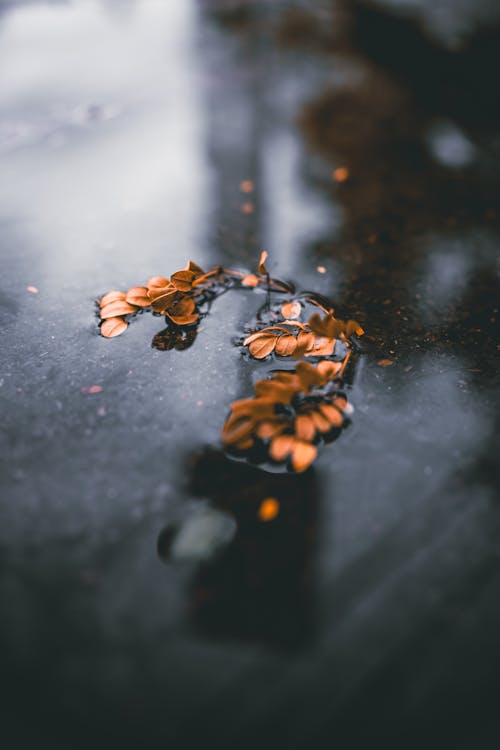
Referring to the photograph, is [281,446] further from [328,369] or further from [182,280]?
[182,280]

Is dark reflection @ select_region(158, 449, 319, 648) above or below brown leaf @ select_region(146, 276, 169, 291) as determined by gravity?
below

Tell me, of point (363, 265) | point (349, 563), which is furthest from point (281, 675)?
point (363, 265)

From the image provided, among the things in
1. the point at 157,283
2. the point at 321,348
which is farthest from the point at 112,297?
the point at 321,348

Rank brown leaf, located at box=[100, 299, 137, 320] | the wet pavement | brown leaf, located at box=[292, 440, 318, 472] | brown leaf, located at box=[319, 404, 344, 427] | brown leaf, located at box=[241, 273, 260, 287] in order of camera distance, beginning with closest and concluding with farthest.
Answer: the wet pavement → brown leaf, located at box=[292, 440, 318, 472] → brown leaf, located at box=[319, 404, 344, 427] → brown leaf, located at box=[100, 299, 137, 320] → brown leaf, located at box=[241, 273, 260, 287]

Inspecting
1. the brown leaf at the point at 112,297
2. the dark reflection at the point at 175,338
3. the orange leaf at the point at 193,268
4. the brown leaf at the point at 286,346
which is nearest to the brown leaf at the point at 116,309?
the brown leaf at the point at 112,297

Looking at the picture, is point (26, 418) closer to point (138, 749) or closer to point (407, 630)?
point (138, 749)

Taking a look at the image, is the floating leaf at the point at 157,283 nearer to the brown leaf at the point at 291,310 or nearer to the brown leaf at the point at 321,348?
the brown leaf at the point at 291,310

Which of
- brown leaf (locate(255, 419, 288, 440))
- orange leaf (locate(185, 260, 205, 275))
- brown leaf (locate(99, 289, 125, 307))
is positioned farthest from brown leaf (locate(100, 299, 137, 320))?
brown leaf (locate(255, 419, 288, 440))

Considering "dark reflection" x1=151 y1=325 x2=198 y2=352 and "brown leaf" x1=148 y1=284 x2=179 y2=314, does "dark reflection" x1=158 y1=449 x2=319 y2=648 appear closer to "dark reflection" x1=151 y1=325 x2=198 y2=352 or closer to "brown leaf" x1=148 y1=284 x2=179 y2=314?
"dark reflection" x1=151 y1=325 x2=198 y2=352
